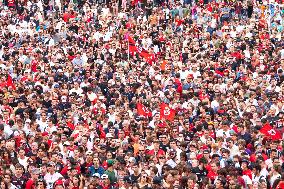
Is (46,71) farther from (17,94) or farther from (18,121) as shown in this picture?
(18,121)

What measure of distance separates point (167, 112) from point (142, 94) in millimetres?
1540

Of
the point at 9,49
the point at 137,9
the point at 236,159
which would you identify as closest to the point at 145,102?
the point at 236,159

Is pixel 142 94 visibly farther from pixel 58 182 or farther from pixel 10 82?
pixel 58 182

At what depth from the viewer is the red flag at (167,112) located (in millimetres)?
17328

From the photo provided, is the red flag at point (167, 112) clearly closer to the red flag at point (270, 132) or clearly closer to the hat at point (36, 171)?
the red flag at point (270, 132)

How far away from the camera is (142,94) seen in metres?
18.8

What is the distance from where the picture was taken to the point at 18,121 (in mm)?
16766

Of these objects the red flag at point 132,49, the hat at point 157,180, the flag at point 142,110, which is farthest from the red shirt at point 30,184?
the red flag at point 132,49

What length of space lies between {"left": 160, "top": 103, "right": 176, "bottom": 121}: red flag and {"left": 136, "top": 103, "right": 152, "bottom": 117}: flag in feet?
1.14

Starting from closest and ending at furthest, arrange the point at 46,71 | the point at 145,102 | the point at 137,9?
the point at 145,102
the point at 46,71
the point at 137,9

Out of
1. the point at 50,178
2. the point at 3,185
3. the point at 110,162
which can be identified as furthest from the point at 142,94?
the point at 3,185

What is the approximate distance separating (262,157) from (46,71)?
9.04m

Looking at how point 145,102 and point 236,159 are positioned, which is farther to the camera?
point 145,102

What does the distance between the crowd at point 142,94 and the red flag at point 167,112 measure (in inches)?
1.0
